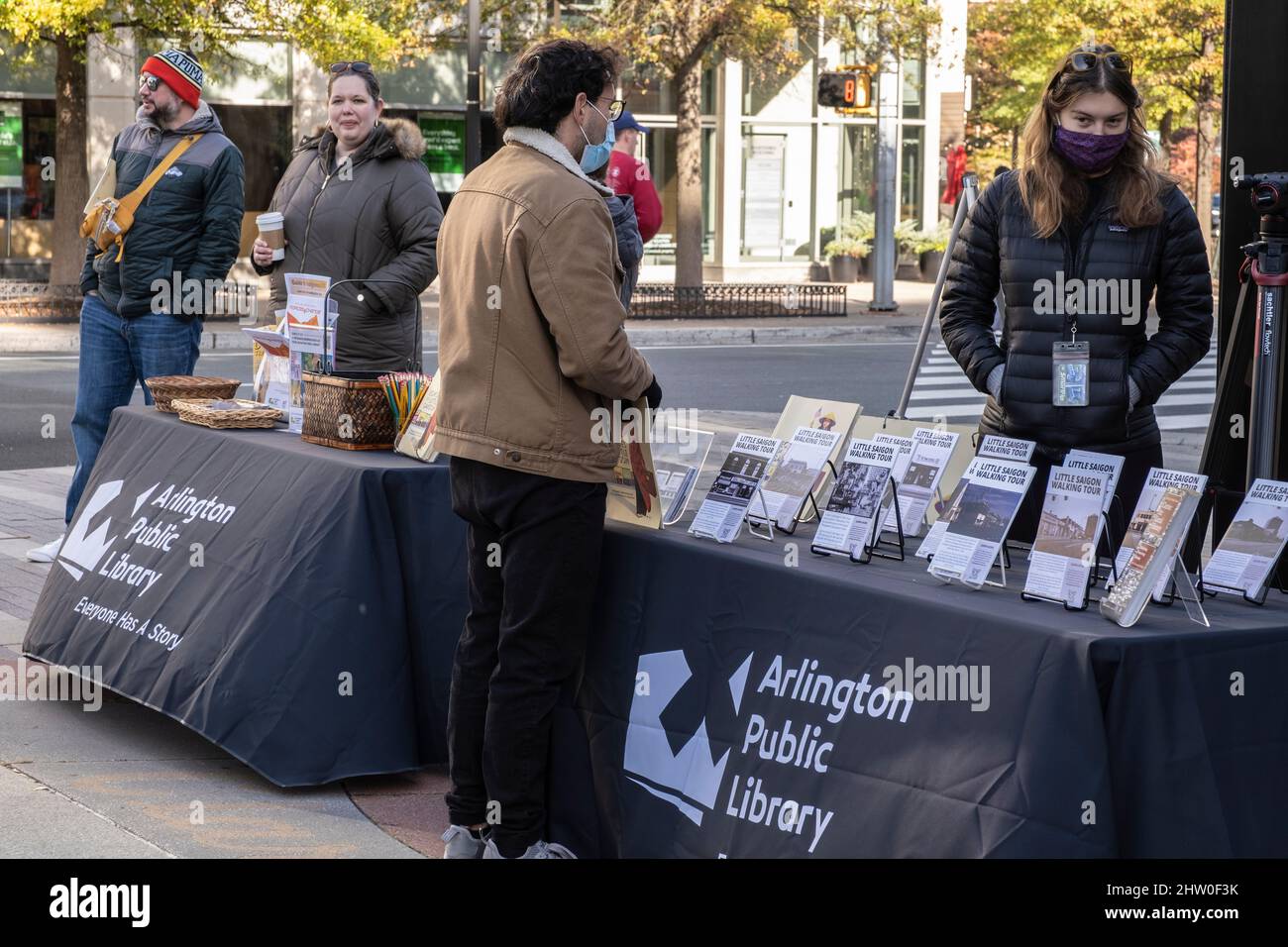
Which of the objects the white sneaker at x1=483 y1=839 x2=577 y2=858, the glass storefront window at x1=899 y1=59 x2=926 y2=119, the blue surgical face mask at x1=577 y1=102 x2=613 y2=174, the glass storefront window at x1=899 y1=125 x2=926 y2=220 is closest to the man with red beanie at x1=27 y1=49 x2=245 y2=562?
the blue surgical face mask at x1=577 y1=102 x2=613 y2=174

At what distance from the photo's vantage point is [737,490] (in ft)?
13.6

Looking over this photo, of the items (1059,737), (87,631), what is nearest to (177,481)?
(87,631)

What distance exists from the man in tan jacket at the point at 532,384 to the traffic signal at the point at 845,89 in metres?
19.7

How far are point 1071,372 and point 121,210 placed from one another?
14.2 ft

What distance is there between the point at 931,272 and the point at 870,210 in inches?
70.9

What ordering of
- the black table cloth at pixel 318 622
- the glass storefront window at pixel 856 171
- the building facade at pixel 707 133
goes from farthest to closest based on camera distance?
the glass storefront window at pixel 856 171 < the building facade at pixel 707 133 < the black table cloth at pixel 318 622

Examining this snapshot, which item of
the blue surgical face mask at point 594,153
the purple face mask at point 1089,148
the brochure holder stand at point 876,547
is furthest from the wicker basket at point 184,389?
the purple face mask at point 1089,148

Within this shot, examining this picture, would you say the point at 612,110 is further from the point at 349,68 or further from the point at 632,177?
the point at 632,177

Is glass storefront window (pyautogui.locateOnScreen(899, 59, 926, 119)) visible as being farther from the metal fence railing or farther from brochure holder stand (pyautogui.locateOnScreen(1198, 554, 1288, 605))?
brochure holder stand (pyautogui.locateOnScreen(1198, 554, 1288, 605))

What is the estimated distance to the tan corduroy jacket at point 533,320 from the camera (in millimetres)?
3850

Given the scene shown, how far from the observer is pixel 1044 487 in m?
4.50

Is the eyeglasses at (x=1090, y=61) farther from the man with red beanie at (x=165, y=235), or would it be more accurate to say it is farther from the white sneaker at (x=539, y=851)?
the man with red beanie at (x=165, y=235)

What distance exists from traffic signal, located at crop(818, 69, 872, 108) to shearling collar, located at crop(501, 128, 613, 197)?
1976cm

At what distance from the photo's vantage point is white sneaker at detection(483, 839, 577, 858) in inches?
163
